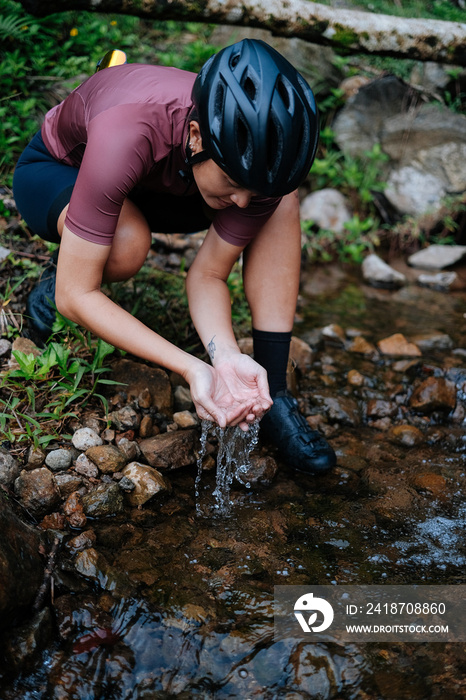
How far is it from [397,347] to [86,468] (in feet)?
6.64

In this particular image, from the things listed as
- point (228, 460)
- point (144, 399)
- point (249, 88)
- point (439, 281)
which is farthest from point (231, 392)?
point (439, 281)

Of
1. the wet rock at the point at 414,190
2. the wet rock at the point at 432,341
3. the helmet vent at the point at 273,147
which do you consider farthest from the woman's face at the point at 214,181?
the wet rock at the point at 414,190

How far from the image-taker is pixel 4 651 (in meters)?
1.60

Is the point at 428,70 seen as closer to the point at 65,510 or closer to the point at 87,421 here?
the point at 87,421

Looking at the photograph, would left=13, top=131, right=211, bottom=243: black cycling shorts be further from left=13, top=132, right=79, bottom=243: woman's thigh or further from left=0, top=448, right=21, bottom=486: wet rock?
left=0, top=448, right=21, bottom=486: wet rock

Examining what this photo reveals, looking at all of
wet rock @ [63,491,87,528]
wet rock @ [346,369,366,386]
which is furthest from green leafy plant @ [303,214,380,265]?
wet rock @ [63,491,87,528]

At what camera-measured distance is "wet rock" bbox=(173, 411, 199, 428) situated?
2.57 meters

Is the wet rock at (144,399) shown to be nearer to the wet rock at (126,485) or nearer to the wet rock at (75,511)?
the wet rock at (126,485)

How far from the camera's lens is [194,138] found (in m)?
1.96

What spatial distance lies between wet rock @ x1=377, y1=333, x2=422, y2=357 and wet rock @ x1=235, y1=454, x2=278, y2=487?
133 centimetres

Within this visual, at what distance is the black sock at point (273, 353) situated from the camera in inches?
99.1

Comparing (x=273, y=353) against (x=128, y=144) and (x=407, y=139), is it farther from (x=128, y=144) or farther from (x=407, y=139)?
(x=407, y=139)

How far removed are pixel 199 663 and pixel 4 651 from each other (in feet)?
1.77

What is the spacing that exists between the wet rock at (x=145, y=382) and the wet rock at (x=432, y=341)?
171cm
